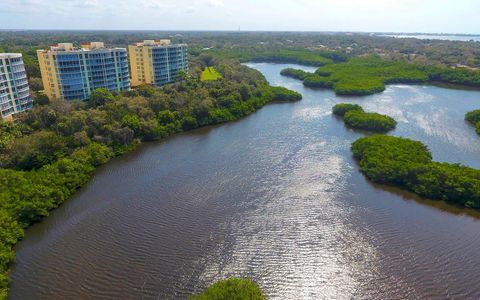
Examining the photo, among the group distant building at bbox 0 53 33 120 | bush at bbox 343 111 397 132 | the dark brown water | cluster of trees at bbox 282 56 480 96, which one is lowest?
the dark brown water

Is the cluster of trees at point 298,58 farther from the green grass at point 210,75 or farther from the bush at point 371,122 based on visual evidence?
the bush at point 371,122

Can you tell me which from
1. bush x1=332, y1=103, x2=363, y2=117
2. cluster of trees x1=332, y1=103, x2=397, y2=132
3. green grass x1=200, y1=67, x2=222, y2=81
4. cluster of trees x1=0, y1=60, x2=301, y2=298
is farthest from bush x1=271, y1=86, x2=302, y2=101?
cluster of trees x1=332, y1=103, x2=397, y2=132

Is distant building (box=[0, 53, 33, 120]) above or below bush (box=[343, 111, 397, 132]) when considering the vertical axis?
above

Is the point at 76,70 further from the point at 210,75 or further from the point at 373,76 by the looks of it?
the point at 373,76

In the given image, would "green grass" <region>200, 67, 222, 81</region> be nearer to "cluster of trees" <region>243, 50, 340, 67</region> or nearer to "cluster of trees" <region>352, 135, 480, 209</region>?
"cluster of trees" <region>352, 135, 480, 209</region>

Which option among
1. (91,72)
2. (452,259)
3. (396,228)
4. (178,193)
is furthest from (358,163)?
(91,72)

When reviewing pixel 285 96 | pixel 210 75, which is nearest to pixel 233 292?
pixel 285 96
